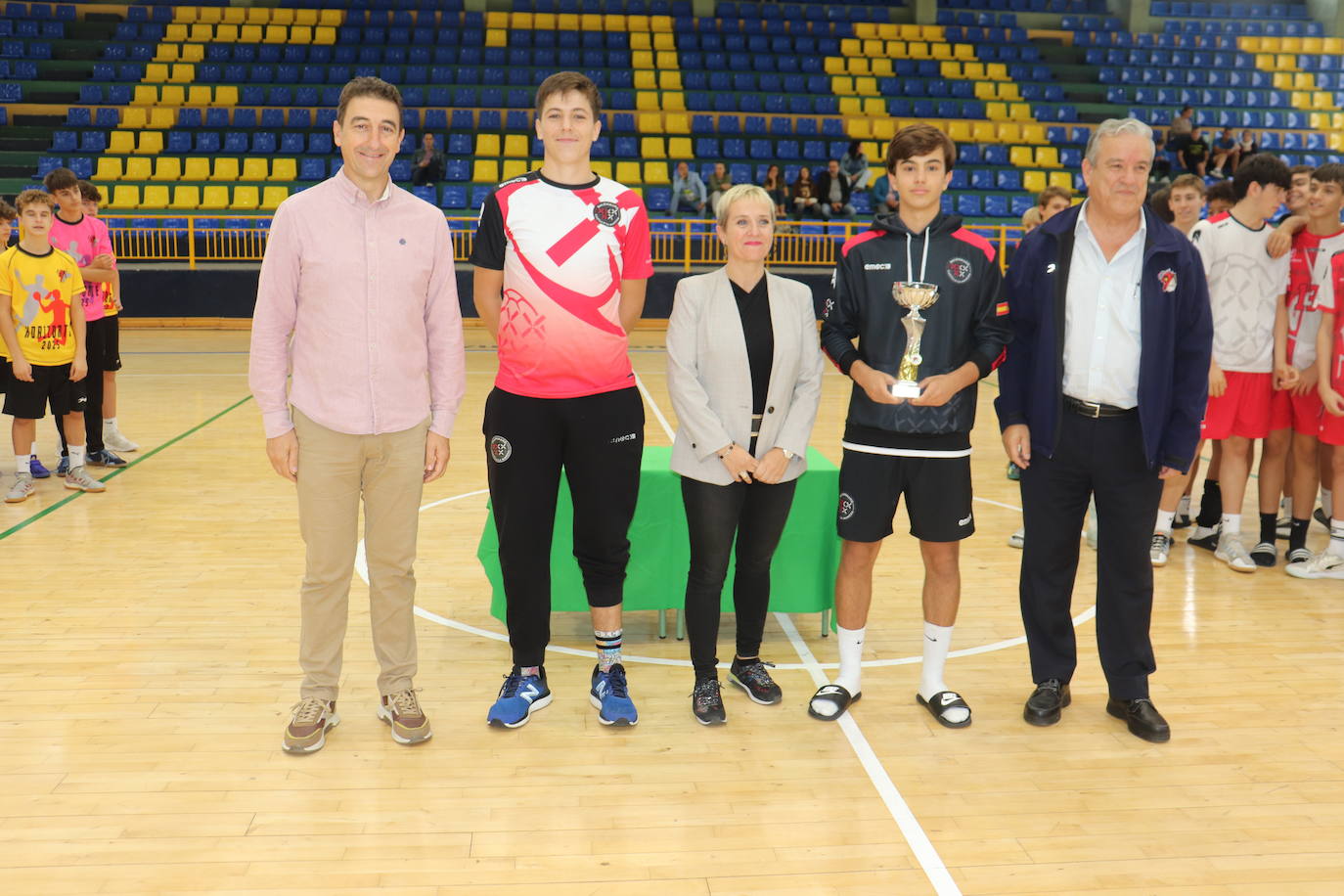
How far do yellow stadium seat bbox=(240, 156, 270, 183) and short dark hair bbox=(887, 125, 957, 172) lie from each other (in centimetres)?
1516

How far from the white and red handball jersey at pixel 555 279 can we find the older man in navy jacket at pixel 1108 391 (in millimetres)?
1271

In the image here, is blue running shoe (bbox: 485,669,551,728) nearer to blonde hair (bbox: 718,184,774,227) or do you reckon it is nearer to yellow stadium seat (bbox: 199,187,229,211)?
blonde hair (bbox: 718,184,774,227)

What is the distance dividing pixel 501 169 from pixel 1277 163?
43.9 feet

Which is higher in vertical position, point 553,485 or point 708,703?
point 553,485

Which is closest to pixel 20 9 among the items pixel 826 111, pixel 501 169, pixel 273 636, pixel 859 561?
pixel 501 169

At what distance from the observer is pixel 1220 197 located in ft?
18.8

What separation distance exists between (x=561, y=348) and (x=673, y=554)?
46.7 inches

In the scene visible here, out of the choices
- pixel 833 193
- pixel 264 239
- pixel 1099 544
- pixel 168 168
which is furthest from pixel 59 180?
pixel 168 168

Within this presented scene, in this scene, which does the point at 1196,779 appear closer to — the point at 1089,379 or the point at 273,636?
the point at 1089,379

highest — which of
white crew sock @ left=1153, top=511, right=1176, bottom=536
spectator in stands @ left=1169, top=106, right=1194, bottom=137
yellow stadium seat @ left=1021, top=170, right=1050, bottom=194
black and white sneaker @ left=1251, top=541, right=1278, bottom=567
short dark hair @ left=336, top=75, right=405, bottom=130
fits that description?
spectator in stands @ left=1169, top=106, right=1194, bottom=137

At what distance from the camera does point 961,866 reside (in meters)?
2.73

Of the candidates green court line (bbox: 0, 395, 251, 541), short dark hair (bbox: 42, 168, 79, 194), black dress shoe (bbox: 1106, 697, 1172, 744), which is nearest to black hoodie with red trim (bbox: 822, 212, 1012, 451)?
black dress shoe (bbox: 1106, 697, 1172, 744)

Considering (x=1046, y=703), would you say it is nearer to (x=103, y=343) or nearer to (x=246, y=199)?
(x=103, y=343)

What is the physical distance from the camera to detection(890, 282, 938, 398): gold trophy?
3.33m
